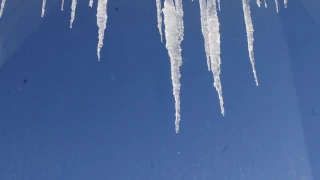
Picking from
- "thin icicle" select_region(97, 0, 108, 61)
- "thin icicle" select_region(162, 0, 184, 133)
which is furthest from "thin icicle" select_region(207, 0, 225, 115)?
"thin icicle" select_region(97, 0, 108, 61)

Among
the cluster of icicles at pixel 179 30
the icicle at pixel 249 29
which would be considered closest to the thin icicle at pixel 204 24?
the cluster of icicles at pixel 179 30

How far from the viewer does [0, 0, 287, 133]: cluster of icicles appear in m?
1.64

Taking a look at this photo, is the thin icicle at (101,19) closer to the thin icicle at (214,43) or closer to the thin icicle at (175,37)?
the thin icicle at (175,37)

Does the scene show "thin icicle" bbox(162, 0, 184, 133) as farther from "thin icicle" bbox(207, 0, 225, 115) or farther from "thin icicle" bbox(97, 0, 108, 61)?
"thin icicle" bbox(97, 0, 108, 61)

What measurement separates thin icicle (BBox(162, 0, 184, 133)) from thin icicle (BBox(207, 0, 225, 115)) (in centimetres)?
11

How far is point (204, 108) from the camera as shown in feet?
5.41

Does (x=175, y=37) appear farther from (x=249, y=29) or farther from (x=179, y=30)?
(x=249, y=29)

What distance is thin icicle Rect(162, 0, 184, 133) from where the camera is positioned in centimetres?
162

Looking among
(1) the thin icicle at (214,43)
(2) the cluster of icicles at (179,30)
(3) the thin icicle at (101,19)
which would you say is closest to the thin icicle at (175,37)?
(2) the cluster of icicles at (179,30)

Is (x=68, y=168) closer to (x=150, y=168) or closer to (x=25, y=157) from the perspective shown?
(x=25, y=157)

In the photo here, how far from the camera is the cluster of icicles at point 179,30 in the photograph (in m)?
1.64

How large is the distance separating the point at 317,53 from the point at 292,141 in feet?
1.16

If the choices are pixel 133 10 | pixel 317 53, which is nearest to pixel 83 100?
pixel 133 10

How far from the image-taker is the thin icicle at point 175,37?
5.33ft
